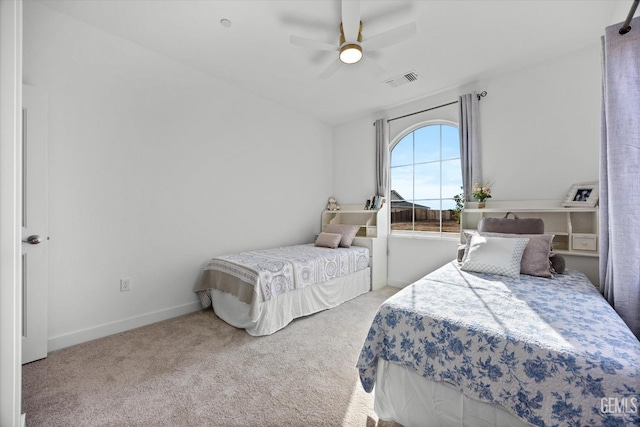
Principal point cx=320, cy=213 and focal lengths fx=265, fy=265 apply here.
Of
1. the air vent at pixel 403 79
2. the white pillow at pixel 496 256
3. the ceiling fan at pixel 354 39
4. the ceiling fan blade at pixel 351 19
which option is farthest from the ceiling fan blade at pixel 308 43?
the white pillow at pixel 496 256

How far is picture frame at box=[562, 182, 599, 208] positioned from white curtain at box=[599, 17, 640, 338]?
1.14 m

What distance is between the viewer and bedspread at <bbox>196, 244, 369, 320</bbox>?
2521mm

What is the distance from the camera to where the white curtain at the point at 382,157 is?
4.26m

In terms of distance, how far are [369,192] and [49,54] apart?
3.99 metres

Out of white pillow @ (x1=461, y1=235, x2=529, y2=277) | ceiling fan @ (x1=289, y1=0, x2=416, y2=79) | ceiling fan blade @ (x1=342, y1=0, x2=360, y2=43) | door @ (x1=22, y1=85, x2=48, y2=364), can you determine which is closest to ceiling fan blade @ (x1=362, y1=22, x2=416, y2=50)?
ceiling fan @ (x1=289, y1=0, x2=416, y2=79)

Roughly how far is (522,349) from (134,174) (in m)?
3.30

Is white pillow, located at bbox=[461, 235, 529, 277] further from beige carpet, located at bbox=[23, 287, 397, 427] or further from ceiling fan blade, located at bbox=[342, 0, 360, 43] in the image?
ceiling fan blade, located at bbox=[342, 0, 360, 43]

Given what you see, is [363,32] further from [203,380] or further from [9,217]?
[203,380]

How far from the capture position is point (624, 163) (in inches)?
63.1

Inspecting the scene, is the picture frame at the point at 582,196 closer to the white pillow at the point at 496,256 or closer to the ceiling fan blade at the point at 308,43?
the white pillow at the point at 496,256

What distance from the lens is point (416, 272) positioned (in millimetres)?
3887

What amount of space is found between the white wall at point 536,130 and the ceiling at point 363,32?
0.65ft

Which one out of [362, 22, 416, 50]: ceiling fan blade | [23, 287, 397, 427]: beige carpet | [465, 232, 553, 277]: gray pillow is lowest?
[23, 287, 397, 427]: beige carpet

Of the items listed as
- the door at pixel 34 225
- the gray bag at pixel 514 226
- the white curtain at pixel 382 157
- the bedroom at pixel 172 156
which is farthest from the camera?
the white curtain at pixel 382 157
